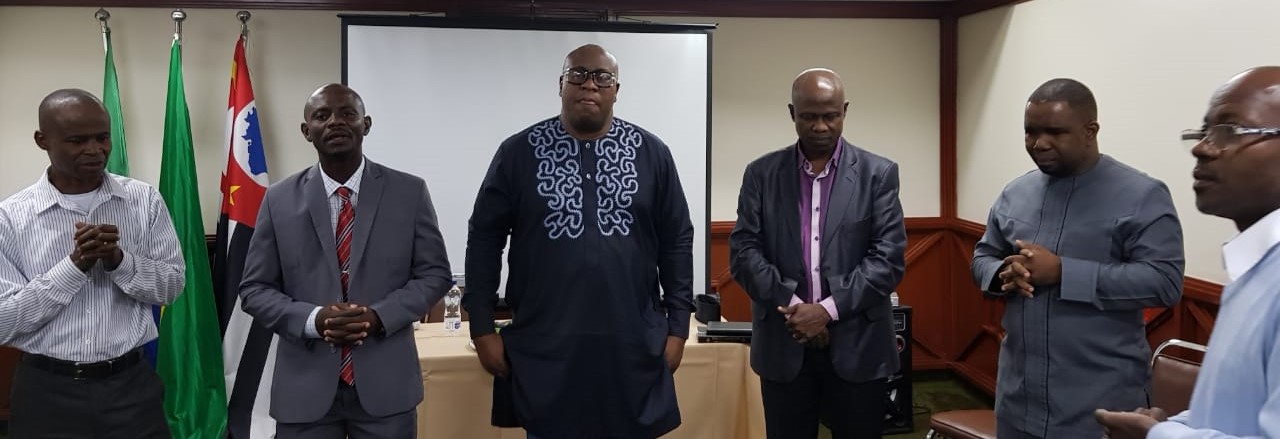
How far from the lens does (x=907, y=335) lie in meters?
4.46

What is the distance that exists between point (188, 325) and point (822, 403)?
9.67 ft

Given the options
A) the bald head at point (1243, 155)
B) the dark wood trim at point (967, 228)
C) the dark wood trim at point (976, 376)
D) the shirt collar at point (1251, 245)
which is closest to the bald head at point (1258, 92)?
the bald head at point (1243, 155)

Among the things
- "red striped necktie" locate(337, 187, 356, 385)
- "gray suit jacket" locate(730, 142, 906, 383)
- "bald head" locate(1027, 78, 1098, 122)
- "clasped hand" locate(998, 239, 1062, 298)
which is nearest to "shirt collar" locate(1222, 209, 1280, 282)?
"clasped hand" locate(998, 239, 1062, 298)

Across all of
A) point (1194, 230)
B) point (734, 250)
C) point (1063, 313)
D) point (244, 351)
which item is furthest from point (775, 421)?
point (244, 351)

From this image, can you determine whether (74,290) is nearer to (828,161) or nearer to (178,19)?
(828,161)

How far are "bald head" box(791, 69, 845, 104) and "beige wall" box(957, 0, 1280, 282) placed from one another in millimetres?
1722

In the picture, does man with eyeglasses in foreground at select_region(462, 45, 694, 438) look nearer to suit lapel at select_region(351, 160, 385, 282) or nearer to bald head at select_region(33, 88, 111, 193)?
suit lapel at select_region(351, 160, 385, 282)

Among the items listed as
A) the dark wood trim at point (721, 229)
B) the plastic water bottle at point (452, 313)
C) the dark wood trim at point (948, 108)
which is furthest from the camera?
the dark wood trim at point (948, 108)

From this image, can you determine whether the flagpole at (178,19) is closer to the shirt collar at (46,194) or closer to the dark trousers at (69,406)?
the shirt collar at (46,194)

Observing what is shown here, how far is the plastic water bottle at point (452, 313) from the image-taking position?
351 centimetres

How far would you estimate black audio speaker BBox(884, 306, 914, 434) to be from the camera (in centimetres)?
434

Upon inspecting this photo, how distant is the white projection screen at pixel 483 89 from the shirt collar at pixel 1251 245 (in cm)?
327

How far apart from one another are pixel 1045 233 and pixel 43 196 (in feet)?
→ 8.52

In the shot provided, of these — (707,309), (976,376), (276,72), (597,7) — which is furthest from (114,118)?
(976,376)
